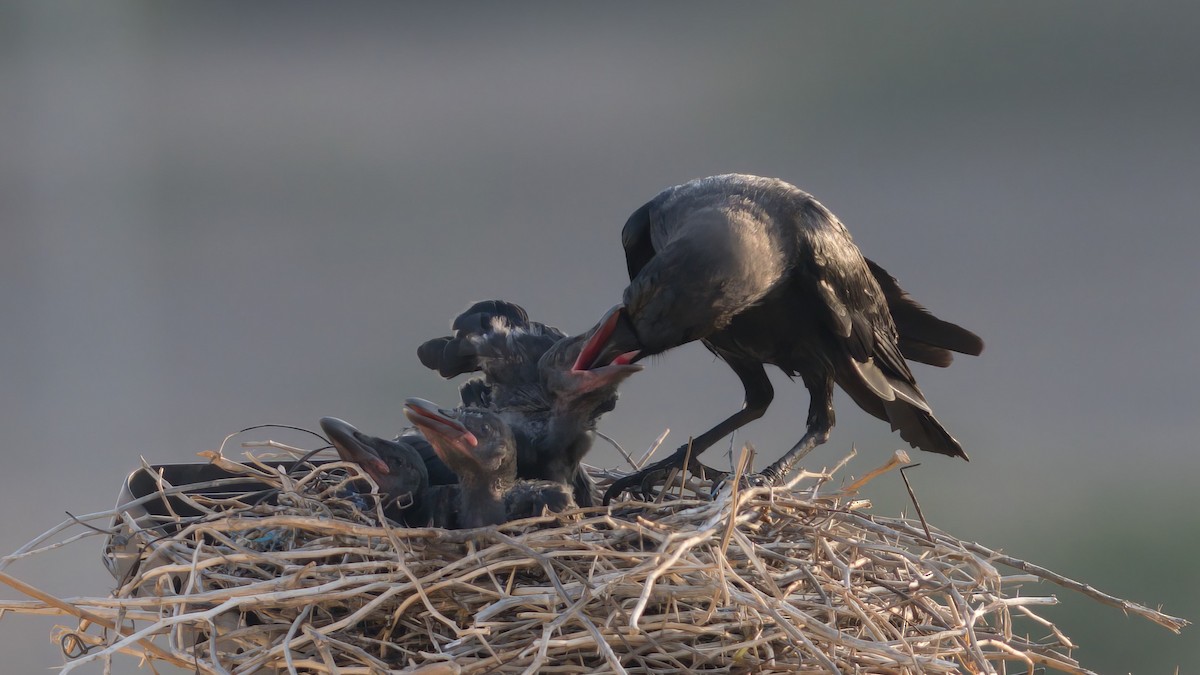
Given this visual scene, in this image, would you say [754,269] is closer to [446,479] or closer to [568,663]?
[446,479]

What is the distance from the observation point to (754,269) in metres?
1.56

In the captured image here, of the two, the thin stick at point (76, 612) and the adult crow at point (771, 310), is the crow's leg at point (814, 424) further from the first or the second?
the thin stick at point (76, 612)

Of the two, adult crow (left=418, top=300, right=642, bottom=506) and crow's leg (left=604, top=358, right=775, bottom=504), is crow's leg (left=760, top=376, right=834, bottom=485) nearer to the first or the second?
crow's leg (left=604, top=358, right=775, bottom=504)

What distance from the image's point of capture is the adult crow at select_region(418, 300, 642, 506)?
1.52 m

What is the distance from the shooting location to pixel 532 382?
5.59 ft

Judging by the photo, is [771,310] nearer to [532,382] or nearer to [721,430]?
[721,430]

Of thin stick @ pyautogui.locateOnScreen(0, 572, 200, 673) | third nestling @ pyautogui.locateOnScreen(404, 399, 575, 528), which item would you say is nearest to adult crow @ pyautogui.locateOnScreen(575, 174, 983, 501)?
third nestling @ pyautogui.locateOnScreen(404, 399, 575, 528)

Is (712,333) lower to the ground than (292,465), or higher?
higher

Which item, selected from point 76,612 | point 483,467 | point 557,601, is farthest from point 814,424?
point 76,612

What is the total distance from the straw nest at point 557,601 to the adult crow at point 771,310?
0.34 metres

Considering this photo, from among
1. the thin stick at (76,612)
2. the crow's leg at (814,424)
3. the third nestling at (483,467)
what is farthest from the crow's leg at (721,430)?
the thin stick at (76,612)

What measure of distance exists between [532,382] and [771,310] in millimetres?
400

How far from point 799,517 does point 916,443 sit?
0.62 meters

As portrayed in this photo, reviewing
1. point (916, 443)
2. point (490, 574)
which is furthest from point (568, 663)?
point (916, 443)
